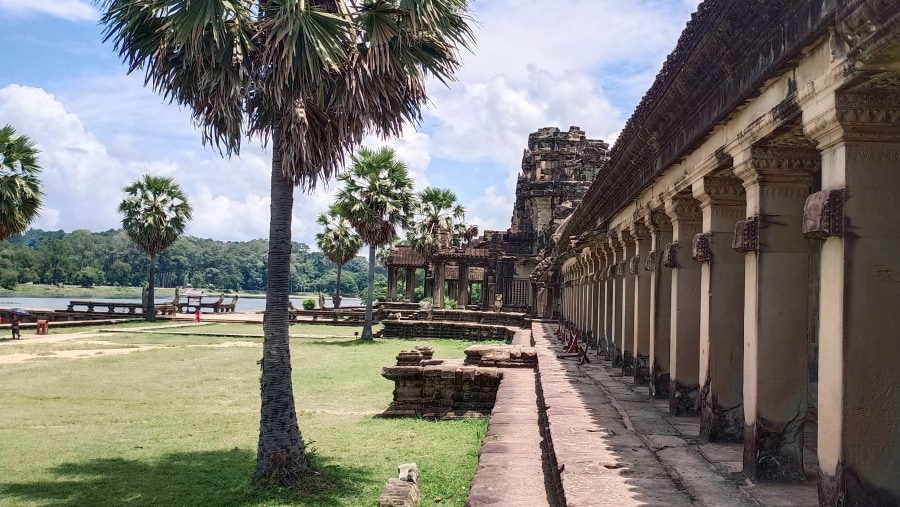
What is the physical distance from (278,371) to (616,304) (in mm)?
8414

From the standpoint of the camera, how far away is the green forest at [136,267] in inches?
4259

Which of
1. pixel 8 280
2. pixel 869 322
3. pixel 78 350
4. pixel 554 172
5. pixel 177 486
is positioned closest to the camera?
pixel 869 322

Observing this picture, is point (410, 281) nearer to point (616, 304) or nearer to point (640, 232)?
point (616, 304)

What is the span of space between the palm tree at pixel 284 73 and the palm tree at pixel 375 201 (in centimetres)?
2153

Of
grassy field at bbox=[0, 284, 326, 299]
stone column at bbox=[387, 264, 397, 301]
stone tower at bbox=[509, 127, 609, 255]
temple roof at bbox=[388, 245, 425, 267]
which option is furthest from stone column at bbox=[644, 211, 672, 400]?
grassy field at bbox=[0, 284, 326, 299]

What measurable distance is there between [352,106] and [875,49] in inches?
260

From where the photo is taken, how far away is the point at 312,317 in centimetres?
4697

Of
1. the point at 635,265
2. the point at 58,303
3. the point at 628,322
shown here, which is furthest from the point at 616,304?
the point at 58,303

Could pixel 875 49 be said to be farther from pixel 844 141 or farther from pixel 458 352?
pixel 458 352

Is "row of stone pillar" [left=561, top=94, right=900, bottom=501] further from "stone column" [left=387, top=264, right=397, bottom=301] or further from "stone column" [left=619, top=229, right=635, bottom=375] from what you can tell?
"stone column" [left=387, top=264, right=397, bottom=301]

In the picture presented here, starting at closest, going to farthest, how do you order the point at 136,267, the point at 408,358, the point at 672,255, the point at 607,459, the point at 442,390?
the point at 607,459 < the point at 672,255 < the point at 442,390 < the point at 408,358 < the point at 136,267

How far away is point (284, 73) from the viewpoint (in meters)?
8.39

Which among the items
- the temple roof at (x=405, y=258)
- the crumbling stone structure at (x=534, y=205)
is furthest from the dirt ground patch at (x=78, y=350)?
the temple roof at (x=405, y=258)

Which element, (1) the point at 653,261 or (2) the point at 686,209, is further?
(1) the point at 653,261
